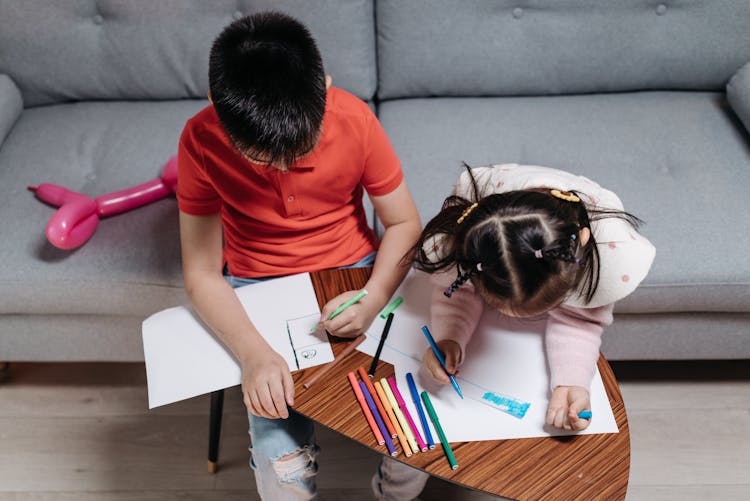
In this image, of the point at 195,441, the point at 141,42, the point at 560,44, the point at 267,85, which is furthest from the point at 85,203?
the point at 560,44

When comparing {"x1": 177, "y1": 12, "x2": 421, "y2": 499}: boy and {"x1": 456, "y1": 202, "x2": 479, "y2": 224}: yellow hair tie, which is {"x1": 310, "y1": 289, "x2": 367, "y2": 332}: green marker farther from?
{"x1": 456, "y1": 202, "x2": 479, "y2": 224}: yellow hair tie

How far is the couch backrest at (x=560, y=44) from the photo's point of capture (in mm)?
1499

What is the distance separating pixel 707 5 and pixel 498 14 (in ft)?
1.55

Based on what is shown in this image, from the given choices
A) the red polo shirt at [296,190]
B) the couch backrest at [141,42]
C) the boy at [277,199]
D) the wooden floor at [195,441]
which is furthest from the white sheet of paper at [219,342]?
the couch backrest at [141,42]

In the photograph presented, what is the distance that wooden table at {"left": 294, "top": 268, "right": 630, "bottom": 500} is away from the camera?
0.78 m

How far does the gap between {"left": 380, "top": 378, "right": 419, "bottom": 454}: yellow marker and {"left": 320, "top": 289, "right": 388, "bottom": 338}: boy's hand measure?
88mm

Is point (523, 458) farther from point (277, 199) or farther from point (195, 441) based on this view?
point (195, 441)

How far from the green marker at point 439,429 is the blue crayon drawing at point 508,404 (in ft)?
Result: 0.25

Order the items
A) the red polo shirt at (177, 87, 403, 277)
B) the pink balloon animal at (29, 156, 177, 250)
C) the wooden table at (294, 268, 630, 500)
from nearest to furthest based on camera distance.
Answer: the wooden table at (294, 268, 630, 500) → the red polo shirt at (177, 87, 403, 277) → the pink balloon animal at (29, 156, 177, 250)

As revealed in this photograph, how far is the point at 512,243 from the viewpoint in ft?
2.56

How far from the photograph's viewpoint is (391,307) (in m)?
0.98

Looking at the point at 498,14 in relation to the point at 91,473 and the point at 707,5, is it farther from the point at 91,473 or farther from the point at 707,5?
the point at 91,473

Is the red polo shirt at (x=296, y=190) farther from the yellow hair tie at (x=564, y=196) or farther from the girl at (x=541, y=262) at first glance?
the yellow hair tie at (x=564, y=196)

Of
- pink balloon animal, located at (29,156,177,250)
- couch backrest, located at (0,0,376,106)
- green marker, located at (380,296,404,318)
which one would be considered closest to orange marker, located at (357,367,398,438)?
green marker, located at (380,296,404,318)
